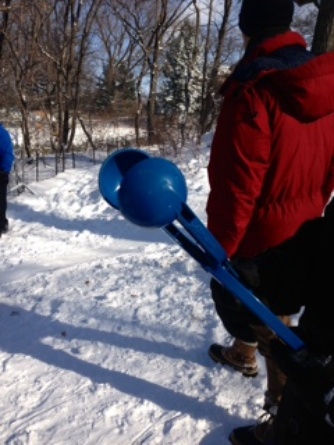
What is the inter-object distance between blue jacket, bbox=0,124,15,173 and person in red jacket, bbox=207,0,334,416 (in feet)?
13.8

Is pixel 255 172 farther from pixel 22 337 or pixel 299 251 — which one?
pixel 22 337

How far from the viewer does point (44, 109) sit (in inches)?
662

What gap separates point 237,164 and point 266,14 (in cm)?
64

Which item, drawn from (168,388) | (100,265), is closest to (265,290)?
(168,388)

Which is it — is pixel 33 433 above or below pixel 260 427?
below

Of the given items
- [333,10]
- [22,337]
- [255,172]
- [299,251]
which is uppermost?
[333,10]

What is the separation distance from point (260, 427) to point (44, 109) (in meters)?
16.3

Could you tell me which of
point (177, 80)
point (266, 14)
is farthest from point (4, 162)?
point (177, 80)

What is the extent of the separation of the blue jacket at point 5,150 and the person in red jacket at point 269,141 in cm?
421

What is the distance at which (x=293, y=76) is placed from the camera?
5.60 ft

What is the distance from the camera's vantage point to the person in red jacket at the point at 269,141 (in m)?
1.75

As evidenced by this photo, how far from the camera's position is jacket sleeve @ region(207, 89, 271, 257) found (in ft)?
5.74

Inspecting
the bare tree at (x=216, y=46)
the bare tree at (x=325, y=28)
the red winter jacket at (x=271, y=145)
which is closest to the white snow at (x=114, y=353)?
the red winter jacket at (x=271, y=145)

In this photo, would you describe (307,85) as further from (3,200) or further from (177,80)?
(177,80)
